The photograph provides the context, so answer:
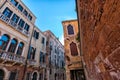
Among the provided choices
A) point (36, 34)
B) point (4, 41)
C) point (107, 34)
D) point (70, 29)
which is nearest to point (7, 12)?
point (4, 41)

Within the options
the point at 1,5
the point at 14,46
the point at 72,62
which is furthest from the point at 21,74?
the point at 1,5

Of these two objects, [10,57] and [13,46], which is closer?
[10,57]

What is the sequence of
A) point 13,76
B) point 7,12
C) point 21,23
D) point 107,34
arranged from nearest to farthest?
point 107,34 < point 13,76 < point 7,12 < point 21,23

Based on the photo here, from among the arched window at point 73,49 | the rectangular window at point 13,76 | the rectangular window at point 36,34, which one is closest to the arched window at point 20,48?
the rectangular window at point 13,76

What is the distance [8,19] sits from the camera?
31.0 ft

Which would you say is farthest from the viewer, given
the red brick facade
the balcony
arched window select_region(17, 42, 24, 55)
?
arched window select_region(17, 42, 24, 55)

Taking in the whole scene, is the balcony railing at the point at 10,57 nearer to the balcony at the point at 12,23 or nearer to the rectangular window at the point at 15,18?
the balcony at the point at 12,23

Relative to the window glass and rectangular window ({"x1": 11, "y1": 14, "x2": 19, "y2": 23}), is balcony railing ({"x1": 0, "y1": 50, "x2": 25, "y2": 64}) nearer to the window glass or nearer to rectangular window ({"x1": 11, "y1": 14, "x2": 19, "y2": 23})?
the window glass

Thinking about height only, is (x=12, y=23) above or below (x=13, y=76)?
above

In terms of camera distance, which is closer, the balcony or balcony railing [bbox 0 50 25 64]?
balcony railing [bbox 0 50 25 64]

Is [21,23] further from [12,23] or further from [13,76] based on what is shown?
[13,76]

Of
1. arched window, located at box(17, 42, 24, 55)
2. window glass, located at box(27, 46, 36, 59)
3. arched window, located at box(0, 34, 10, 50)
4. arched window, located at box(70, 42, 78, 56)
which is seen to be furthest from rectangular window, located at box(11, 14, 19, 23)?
arched window, located at box(70, 42, 78, 56)

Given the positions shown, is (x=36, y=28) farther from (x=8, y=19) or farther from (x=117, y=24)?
(x=117, y=24)

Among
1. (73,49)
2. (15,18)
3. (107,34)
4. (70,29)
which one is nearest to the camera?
(107,34)
